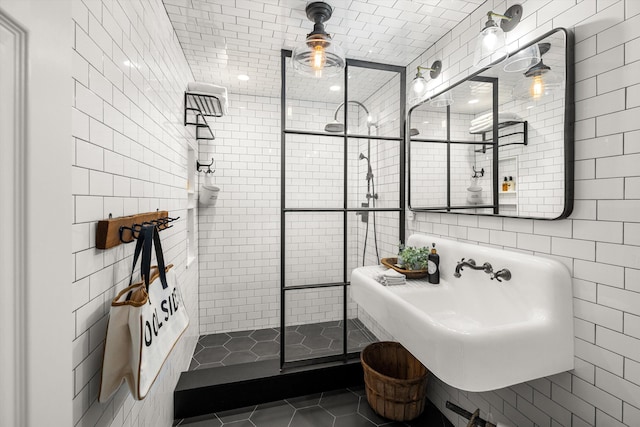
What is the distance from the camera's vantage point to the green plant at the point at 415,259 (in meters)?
1.92

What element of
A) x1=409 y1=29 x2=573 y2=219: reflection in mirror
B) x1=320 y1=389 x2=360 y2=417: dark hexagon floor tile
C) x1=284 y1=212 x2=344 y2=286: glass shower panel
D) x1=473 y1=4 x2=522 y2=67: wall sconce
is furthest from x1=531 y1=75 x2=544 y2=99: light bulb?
x1=320 y1=389 x2=360 y2=417: dark hexagon floor tile

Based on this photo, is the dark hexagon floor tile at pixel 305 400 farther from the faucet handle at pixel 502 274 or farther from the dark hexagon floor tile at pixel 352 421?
the faucet handle at pixel 502 274

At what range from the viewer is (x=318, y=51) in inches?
69.7

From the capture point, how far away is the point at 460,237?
6.09ft

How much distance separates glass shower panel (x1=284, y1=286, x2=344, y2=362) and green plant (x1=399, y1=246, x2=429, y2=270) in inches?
24.6

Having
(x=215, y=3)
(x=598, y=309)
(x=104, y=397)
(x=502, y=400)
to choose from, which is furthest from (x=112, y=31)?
(x=502, y=400)

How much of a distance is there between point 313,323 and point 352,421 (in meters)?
0.68

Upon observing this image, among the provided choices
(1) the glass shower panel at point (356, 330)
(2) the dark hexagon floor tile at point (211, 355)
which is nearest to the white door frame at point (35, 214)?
(1) the glass shower panel at point (356, 330)

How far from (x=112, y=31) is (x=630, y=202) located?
1.92m

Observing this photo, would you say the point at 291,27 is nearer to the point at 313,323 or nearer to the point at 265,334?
the point at 313,323

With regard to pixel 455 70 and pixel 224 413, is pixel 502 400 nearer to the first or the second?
pixel 224 413

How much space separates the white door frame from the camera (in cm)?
57

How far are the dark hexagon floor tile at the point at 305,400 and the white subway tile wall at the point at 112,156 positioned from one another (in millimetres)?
807

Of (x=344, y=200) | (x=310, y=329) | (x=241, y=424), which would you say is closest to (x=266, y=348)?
(x=310, y=329)
